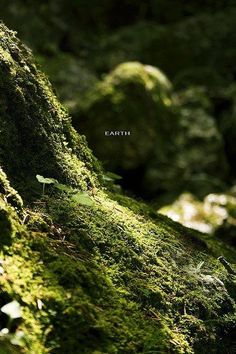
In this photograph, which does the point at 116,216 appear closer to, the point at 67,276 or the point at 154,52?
the point at 67,276

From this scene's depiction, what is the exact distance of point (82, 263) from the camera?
2436 mm

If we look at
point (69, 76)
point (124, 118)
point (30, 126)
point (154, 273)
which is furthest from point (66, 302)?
point (69, 76)

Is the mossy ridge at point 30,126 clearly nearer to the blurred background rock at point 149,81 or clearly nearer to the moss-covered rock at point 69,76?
the blurred background rock at point 149,81

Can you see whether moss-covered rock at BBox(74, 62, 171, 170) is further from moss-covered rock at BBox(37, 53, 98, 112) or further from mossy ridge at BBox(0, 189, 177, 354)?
mossy ridge at BBox(0, 189, 177, 354)

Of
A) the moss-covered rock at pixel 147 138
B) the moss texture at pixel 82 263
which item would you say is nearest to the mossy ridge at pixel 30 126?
the moss texture at pixel 82 263

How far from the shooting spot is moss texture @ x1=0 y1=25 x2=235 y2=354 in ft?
6.86

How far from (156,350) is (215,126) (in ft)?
31.0

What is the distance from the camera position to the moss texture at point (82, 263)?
2092 mm

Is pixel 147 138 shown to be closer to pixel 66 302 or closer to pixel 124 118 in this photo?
pixel 124 118

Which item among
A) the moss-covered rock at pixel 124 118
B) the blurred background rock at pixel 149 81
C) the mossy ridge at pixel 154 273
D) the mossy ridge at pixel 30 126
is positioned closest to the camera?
the mossy ridge at pixel 154 273

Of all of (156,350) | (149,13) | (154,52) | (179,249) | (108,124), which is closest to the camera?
(156,350)

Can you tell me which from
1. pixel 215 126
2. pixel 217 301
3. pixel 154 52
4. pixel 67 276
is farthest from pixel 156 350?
pixel 154 52

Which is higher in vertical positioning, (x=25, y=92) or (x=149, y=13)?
(x=149, y=13)

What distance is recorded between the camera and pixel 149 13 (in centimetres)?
1797
